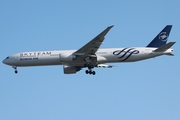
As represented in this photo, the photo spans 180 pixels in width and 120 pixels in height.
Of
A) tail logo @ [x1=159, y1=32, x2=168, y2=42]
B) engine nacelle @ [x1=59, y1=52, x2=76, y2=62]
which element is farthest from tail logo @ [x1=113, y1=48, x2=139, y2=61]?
engine nacelle @ [x1=59, y1=52, x2=76, y2=62]

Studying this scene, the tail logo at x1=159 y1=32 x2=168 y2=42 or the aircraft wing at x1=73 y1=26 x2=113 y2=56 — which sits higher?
the tail logo at x1=159 y1=32 x2=168 y2=42

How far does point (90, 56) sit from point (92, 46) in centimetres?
157

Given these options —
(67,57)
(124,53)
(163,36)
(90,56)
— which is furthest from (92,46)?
(163,36)

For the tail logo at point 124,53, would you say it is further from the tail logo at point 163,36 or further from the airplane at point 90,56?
the tail logo at point 163,36

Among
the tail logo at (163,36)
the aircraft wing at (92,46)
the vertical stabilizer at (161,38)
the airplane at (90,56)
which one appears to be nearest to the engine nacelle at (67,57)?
the airplane at (90,56)

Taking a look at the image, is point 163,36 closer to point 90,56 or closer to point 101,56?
point 101,56

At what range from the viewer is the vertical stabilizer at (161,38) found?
5544 centimetres

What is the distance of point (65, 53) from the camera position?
51.6 metres

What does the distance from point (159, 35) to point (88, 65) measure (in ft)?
36.0

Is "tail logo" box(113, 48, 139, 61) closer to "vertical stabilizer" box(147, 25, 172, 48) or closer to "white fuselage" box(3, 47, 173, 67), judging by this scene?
"white fuselage" box(3, 47, 173, 67)

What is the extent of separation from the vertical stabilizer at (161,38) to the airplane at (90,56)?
0.55 feet

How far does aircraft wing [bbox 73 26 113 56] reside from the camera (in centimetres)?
4897

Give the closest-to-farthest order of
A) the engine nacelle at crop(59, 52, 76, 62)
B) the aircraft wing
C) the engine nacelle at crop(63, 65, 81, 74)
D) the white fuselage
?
the aircraft wing → the engine nacelle at crop(59, 52, 76, 62) → the white fuselage → the engine nacelle at crop(63, 65, 81, 74)

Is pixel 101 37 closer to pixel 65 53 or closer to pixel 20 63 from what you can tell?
pixel 65 53
